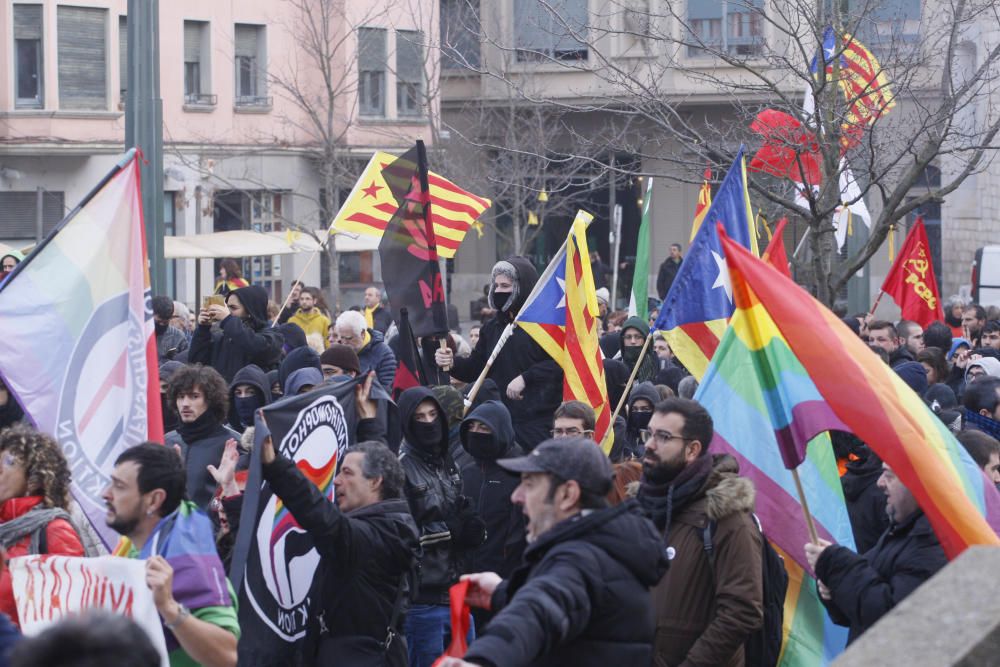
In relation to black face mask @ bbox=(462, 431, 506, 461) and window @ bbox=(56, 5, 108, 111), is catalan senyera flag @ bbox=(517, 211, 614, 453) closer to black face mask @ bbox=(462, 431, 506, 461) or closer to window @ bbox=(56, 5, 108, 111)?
black face mask @ bbox=(462, 431, 506, 461)

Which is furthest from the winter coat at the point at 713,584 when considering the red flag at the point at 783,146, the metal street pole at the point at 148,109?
the metal street pole at the point at 148,109

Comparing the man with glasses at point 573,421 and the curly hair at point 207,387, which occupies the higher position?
the curly hair at point 207,387

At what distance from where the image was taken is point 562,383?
9523 millimetres

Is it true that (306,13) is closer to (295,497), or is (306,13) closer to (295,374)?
(295,374)

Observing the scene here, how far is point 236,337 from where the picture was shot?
10.7 m

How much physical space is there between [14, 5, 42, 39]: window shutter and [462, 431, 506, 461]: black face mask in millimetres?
25954

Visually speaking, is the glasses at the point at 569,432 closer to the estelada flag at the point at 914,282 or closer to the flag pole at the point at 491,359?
the flag pole at the point at 491,359

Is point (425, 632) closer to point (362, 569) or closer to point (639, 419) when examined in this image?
point (362, 569)

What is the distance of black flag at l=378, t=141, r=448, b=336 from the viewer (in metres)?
9.62

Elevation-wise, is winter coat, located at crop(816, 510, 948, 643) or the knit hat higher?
the knit hat

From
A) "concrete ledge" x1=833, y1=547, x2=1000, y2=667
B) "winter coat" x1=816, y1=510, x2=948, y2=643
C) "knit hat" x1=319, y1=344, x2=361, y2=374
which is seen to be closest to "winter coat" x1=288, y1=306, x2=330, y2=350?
"knit hat" x1=319, y1=344, x2=361, y2=374

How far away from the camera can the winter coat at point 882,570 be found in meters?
4.98

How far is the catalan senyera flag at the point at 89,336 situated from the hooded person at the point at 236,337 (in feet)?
13.6

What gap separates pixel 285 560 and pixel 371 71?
100.0 feet
